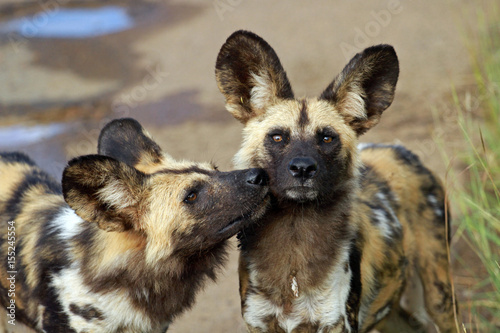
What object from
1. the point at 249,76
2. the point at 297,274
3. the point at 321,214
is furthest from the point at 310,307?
the point at 249,76

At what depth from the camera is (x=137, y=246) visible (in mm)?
3008

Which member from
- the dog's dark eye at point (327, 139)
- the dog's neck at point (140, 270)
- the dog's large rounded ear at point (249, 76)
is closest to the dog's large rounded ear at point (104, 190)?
the dog's neck at point (140, 270)

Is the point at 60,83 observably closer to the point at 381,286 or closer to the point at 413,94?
the point at 413,94

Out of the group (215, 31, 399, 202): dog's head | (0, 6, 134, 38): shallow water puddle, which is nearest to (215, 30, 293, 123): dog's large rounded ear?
(215, 31, 399, 202): dog's head

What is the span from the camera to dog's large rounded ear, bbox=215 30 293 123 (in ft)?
10.7

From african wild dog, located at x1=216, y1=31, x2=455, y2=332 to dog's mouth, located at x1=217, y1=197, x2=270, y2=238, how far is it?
0.10 m

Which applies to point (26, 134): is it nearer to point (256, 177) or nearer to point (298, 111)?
point (298, 111)

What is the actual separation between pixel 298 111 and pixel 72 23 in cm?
741

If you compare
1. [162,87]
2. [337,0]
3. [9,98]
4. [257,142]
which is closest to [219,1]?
[337,0]

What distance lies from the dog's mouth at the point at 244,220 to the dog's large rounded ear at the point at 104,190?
42cm

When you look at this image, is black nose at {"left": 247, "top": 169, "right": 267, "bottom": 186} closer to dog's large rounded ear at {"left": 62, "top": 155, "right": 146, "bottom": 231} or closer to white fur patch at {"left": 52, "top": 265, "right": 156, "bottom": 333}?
dog's large rounded ear at {"left": 62, "top": 155, "right": 146, "bottom": 231}

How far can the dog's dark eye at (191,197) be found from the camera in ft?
9.69

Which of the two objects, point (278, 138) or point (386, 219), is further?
point (386, 219)

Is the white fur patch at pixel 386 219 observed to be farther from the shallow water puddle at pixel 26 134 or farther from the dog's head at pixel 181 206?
the shallow water puddle at pixel 26 134
